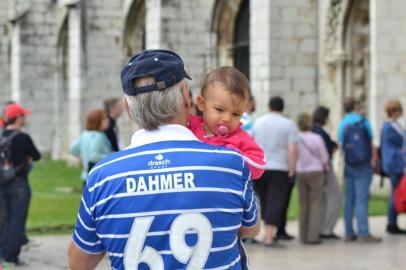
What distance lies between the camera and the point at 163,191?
303 cm

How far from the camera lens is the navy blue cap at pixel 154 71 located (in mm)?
3105

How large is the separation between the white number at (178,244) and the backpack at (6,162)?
258 inches

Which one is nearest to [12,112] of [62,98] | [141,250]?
[141,250]

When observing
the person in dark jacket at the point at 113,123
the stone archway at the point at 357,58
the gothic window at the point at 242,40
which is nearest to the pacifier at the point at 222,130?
the person in dark jacket at the point at 113,123

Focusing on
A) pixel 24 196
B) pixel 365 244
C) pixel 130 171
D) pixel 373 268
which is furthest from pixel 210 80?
pixel 365 244

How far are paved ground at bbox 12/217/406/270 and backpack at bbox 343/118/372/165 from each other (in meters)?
1.08

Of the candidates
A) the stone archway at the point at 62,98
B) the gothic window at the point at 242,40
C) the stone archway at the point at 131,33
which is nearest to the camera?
the gothic window at the point at 242,40

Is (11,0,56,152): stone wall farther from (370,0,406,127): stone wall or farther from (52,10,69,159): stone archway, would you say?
(370,0,406,127): stone wall

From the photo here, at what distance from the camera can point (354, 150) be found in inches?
428

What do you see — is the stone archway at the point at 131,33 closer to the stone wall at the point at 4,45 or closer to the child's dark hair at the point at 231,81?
the stone wall at the point at 4,45

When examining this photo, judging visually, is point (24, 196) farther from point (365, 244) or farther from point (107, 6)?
point (107, 6)

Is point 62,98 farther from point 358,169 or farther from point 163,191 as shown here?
point 163,191

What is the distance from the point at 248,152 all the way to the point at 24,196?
6.26 m

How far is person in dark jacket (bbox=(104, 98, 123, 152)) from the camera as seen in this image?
33.9 feet
